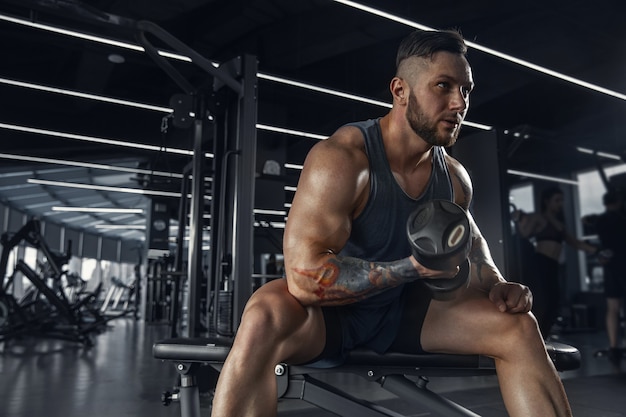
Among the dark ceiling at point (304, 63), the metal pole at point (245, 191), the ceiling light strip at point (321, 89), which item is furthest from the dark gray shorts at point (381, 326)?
the ceiling light strip at point (321, 89)

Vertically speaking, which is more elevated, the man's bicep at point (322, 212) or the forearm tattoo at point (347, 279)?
the man's bicep at point (322, 212)

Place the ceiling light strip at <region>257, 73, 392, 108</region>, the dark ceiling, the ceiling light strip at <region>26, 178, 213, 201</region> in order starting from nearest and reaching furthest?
the dark ceiling
the ceiling light strip at <region>257, 73, 392, 108</region>
the ceiling light strip at <region>26, 178, 213, 201</region>

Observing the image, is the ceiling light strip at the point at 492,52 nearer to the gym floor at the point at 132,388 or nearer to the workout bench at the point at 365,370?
the gym floor at the point at 132,388

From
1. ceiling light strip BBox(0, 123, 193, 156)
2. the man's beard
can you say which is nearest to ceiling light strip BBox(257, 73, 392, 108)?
ceiling light strip BBox(0, 123, 193, 156)

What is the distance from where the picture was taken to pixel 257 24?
4.50m

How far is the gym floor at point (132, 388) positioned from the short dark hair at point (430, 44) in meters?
1.38

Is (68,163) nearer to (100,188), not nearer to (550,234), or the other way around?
(100,188)

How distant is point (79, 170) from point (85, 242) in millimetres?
7503

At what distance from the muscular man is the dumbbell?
0.12ft

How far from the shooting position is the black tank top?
1.04m

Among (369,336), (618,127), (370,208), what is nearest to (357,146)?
(370,208)

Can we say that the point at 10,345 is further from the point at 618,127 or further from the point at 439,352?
the point at 618,127

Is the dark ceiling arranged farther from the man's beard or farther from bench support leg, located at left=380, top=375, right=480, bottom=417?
bench support leg, located at left=380, top=375, right=480, bottom=417

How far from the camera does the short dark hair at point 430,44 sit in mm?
1055
